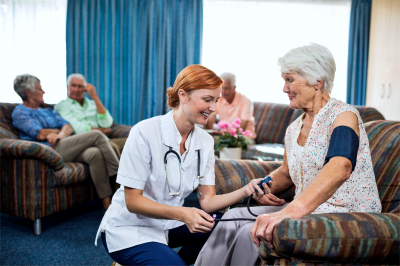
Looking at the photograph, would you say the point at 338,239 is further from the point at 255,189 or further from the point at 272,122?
the point at 272,122

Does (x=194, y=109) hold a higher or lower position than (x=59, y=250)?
higher

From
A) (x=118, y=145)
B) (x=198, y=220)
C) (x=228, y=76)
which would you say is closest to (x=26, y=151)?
(x=118, y=145)

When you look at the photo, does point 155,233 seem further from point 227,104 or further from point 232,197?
point 227,104

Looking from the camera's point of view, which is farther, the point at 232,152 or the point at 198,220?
the point at 232,152

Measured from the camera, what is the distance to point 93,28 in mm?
4422

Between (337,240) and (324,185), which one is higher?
(324,185)

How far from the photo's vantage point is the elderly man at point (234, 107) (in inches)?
148

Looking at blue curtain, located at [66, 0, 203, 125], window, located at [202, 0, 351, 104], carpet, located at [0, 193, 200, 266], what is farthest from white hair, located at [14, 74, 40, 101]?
window, located at [202, 0, 351, 104]

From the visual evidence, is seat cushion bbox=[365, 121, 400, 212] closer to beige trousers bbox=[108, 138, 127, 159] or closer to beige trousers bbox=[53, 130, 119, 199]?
beige trousers bbox=[53, 130, 119, 199]

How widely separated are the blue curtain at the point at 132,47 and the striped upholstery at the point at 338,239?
12.5ft

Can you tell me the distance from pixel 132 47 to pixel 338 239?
13.4 feet

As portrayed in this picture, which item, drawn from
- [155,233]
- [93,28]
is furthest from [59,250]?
[93,28]

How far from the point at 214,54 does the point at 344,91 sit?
1979 mm

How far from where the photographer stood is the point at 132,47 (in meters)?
4.50
